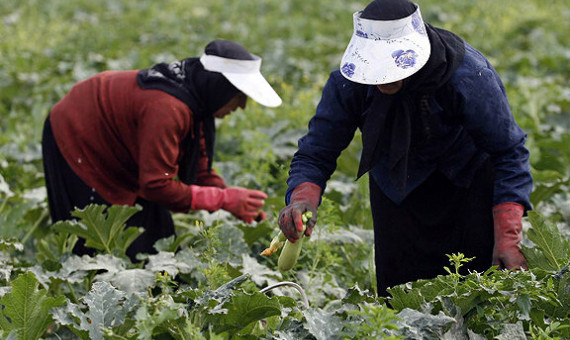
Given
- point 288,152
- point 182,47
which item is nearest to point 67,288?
point 288,152

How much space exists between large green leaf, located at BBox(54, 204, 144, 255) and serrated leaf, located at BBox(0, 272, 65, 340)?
894 mm

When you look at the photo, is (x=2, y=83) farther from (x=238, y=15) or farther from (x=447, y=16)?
(x=447, y=16)

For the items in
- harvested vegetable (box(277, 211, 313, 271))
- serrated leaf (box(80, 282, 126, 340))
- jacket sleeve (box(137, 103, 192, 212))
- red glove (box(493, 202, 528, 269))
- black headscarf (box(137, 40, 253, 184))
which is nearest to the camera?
serrated leaf (box(80, 282, 126, 340))

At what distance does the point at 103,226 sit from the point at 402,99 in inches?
59.0

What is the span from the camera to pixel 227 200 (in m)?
3.93

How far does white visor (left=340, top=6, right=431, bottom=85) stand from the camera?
102 inches

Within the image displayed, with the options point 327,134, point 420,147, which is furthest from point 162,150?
point 420,147

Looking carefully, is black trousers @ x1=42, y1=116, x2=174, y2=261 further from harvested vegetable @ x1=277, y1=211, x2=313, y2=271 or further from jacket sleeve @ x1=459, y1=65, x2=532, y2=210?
jacket sleeve @ x1=459, y1=65, x2=532, y2=210

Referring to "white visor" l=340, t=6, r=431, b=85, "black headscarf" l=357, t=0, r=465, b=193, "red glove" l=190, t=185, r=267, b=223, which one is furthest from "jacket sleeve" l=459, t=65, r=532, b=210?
"red glove" l=190, t=185, r=267, b=223

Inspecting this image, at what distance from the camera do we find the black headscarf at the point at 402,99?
266 cm

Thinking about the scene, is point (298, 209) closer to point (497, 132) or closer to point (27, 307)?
point (497, 132)

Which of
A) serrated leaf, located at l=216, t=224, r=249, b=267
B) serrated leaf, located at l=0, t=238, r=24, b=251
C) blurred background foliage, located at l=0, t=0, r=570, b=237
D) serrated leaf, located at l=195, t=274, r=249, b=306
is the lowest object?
blurred background foliage, located at l=0, t=0, r=570, b=237

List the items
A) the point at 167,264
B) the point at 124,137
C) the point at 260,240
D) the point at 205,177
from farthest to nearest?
the point at 205,177 < the point at 260,240 < the point at 124,137 < the point at 167,264

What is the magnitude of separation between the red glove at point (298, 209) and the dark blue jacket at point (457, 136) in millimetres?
47
